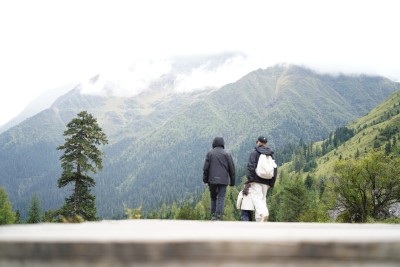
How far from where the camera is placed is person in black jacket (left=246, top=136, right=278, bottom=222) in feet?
40.2

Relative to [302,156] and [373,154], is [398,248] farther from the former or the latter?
[302,156]

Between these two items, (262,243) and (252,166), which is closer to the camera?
(262,243)

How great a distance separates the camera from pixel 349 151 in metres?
170

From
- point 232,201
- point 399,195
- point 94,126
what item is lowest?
point 232,201

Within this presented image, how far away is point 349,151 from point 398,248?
180 m

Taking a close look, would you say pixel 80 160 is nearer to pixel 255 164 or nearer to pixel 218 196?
pixel 218 196

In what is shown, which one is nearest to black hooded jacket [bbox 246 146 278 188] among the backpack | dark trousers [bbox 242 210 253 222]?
the backpack

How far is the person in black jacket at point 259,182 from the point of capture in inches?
483

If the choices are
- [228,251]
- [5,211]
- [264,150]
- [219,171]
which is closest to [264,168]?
[264,150]

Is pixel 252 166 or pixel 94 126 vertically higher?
pixel 94 126

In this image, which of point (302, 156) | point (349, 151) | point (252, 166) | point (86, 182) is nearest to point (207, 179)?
point (252, 166)

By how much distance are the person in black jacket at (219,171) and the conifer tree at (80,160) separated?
17.2 metres

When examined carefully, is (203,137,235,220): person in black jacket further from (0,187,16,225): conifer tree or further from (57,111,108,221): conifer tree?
(0,187,16,225): conifer tree

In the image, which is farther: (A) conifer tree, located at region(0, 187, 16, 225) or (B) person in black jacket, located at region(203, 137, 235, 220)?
(A) conifer tree, located at region(0, 187, 16, 225)
